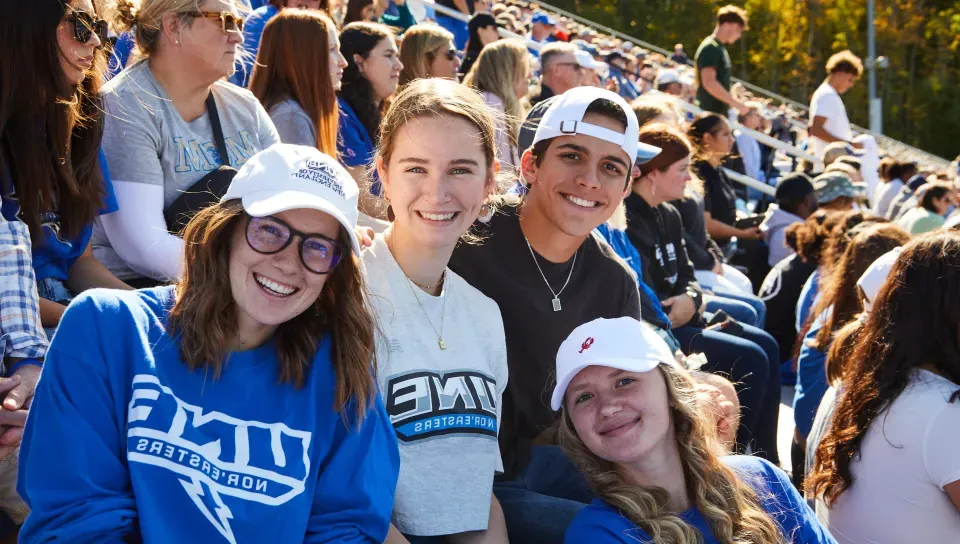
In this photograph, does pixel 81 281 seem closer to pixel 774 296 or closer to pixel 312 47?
pixel 312 47

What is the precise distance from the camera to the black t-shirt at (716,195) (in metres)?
7.66

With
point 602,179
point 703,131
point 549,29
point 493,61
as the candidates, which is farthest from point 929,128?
point 602,179

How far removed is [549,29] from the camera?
15.5 metres

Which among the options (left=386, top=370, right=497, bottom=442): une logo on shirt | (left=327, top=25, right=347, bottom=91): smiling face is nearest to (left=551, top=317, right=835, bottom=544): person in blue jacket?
(left=386, top=370, right=497, bottom=442): une logo on shirt

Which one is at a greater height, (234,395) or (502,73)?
(502,73)

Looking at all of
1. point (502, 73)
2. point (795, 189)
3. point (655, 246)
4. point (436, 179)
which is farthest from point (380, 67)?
point (795, 189)

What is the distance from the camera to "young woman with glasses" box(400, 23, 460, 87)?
596 centimetres

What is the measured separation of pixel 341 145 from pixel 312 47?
0.59m

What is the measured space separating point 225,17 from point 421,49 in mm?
2707

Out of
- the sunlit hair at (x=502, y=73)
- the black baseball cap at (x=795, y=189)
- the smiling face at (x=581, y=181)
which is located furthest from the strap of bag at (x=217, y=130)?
the black baseball cap at (x=795, y=189)

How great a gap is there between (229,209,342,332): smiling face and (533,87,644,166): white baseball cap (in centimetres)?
126

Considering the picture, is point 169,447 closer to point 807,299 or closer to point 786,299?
point 807,299

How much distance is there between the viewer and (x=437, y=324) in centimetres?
272

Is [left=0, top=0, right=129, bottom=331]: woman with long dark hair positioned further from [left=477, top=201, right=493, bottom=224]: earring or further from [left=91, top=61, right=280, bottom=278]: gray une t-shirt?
[left=477, top=201, right=493, bottom=224]: earring
